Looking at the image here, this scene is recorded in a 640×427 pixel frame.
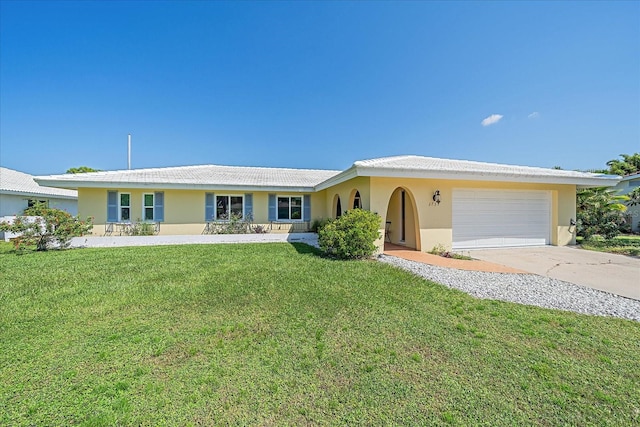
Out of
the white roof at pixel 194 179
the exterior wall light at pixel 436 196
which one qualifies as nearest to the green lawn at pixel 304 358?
the exterior wall light at pixel 436 196

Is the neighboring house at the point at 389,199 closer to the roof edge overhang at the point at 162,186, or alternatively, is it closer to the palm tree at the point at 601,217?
the roof edge overhang at the point at 162,186

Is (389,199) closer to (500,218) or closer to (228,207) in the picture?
(500,218)

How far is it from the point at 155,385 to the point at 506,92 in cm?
1827

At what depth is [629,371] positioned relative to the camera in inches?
115

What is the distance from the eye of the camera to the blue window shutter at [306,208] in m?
16.0

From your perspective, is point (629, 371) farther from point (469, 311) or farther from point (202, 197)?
point (202, 197)

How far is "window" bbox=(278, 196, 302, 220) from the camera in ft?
51.4

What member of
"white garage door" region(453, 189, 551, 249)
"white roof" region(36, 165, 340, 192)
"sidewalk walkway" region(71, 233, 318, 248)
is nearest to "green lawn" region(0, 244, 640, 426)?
"white garage door" region(453, 189, 551, 249)

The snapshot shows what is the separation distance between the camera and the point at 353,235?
8.73m

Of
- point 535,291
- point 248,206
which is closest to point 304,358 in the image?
point 535,291

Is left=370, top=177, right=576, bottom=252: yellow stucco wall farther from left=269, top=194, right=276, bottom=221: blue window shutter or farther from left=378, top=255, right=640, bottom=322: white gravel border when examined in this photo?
left=269, top=194, right=276, bottom=221: blue window shutter

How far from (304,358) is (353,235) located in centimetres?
579

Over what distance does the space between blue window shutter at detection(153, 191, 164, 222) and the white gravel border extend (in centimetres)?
1299

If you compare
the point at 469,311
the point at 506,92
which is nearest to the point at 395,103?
the point at 506,92
